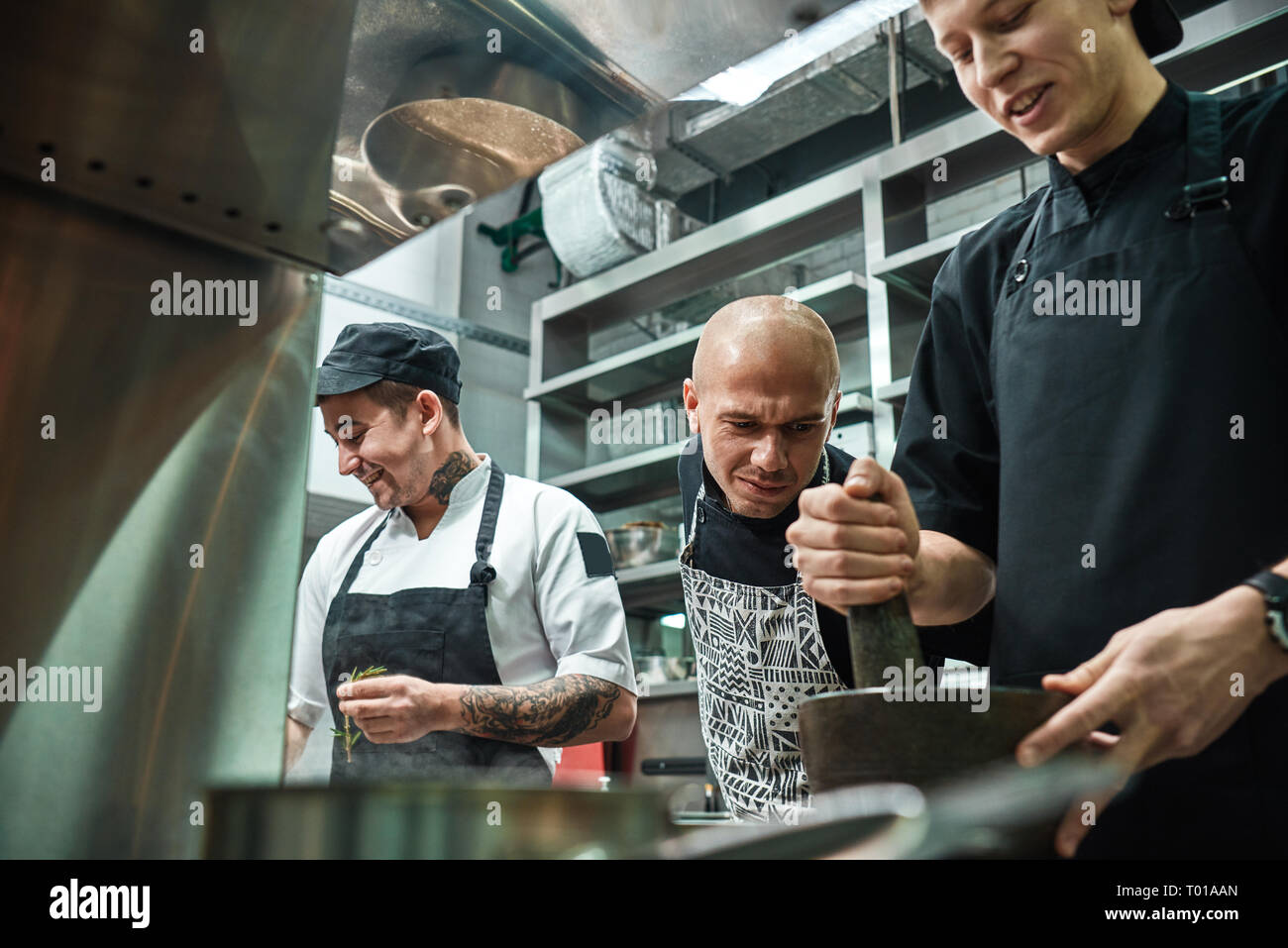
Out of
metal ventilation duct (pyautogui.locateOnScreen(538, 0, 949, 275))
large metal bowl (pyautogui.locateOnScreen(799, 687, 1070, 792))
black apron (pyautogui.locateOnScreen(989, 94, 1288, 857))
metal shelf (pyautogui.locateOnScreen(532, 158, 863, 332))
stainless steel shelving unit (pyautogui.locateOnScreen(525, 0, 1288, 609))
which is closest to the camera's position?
large metal bowl (pyautogui.locateOnScreen(799, 687, 1070, 792))

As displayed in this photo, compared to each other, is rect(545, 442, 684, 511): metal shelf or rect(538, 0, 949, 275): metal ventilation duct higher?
rect(538, 0, 949, 275): metal ventilation duct

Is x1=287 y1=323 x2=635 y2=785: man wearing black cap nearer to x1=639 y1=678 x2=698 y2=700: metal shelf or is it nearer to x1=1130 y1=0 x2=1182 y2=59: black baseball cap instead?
x1=1130 y1=0 x2=1182 y2=59: black baseball cap

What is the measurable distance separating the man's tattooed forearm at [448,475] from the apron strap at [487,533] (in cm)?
6

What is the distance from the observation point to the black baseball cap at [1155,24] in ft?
3.29

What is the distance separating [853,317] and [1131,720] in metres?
3.12

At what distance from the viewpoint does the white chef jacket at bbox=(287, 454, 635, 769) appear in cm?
175

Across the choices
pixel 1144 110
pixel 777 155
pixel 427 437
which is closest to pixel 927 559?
pixel 1144 110

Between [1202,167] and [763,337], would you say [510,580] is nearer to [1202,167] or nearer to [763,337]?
[763,337]

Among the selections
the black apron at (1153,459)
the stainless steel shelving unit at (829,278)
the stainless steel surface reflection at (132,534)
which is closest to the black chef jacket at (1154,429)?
the black apron at (1153,459)

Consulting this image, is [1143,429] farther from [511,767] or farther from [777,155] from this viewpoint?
[777,155]

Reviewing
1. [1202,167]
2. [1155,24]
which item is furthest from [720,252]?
[1202,167]

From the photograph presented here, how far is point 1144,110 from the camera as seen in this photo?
0.97 meters

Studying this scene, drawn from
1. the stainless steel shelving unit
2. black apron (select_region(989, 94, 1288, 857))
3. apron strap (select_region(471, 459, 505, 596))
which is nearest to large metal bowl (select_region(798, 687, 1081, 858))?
black apron (select_region(989, 94, 1288, 857))

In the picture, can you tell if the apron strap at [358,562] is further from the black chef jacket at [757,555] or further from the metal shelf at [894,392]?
the metal shelf at [894,392]
